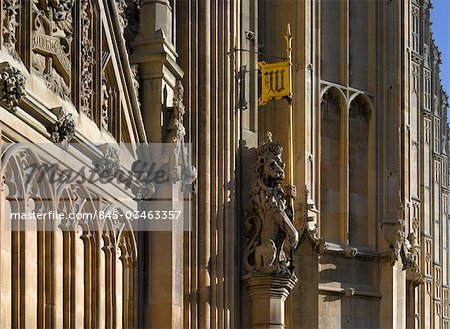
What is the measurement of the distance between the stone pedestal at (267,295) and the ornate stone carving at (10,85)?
8.08 meters

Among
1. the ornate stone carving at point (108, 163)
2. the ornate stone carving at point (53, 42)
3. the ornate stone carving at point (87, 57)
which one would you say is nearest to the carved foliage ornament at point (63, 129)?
the ornate stone carving at point (53, 42)

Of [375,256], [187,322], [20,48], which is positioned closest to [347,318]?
[375,256]

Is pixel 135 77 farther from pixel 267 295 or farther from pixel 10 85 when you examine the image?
pixel 10 85

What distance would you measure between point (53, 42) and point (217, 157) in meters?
5.53

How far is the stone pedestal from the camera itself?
26266 mm

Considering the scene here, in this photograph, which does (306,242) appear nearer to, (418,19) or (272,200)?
(272,200)

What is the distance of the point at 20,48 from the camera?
19969 mm

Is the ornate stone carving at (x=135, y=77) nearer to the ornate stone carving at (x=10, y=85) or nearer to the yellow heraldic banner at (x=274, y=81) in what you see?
the ornate stone carving at (x=10, y=85)

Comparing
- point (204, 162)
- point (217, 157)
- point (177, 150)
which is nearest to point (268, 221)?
point (217, 157)

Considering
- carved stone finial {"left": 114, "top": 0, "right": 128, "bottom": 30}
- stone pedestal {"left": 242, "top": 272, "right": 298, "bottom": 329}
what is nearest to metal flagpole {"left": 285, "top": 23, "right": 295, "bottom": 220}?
Result: stone pedestal {"left": 242, "top": 272, "right": 298, "bottom": 329}

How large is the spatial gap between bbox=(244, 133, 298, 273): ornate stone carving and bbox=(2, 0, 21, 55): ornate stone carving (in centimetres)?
737

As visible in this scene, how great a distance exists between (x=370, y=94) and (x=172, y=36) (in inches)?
323

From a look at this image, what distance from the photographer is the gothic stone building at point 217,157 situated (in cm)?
2042

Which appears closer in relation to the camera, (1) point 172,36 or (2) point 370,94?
(1) point 172,36
